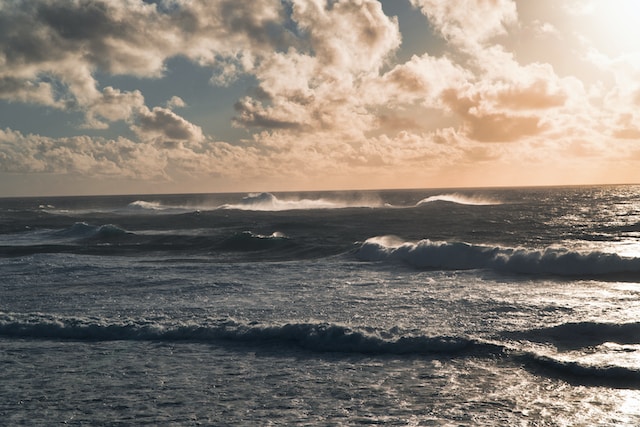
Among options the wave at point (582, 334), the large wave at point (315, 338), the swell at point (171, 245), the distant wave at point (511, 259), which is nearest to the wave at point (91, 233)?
the swell at point (171, 245)

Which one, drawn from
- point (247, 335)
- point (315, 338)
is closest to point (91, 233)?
point (247, 335)

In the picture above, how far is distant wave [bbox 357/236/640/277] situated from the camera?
23.5 meters

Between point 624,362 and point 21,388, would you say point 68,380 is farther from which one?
point 624,362

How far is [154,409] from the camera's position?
878cm

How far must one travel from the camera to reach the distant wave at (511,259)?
77.1 feet

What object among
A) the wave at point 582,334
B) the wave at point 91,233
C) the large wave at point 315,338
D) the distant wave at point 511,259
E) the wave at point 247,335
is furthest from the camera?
the wave at point 91,233

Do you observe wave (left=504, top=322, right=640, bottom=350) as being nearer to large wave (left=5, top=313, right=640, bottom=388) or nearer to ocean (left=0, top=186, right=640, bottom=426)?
ocean (left=0, top=186, right=640, bottom=426)

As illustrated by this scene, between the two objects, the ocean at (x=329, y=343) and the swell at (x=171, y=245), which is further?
the swell at (x=171, y=245)

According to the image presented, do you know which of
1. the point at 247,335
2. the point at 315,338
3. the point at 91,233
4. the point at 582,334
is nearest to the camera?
the point at 315,338

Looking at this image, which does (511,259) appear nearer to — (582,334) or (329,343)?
(582,334)

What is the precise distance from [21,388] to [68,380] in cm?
81

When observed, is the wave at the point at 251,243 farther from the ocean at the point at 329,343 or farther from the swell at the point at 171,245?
the ocean at the point at 329,343

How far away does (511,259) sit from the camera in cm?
2498

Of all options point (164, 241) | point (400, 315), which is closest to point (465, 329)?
point (400, 315)
